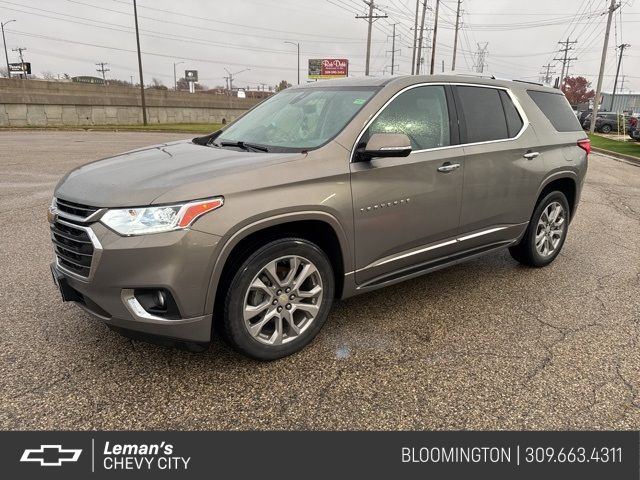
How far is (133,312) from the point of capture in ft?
8.52

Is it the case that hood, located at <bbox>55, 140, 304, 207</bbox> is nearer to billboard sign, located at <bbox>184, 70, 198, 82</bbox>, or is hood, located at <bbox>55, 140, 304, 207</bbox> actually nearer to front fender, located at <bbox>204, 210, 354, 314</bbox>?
front fender, located at <bbox>204, 210, 354, 314</bbox>

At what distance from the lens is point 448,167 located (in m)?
3.64

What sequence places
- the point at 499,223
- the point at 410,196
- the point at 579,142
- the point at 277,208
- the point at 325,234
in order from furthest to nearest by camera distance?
the point at 579,142 → the point at 499,223 → the point at 410,196 → the point at 325,234 → the point at 277,208

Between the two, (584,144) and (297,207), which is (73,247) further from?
(584,144)

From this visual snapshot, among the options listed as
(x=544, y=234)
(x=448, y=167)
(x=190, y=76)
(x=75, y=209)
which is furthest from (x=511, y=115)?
(x=190, y=76)

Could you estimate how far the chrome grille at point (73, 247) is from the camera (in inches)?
104

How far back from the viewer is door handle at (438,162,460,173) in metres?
3.60

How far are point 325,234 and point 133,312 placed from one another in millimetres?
1250

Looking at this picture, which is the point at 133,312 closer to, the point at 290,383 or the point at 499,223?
the point at 290,383

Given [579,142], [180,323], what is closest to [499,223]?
[579,142]

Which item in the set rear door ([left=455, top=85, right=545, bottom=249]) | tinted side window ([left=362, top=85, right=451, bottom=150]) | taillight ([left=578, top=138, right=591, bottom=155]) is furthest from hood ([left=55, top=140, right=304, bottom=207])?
taillight ([left=578, top=138, right=591, bottom=155])

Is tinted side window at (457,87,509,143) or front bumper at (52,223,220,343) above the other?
tinted side window at (457,87,509,143)
